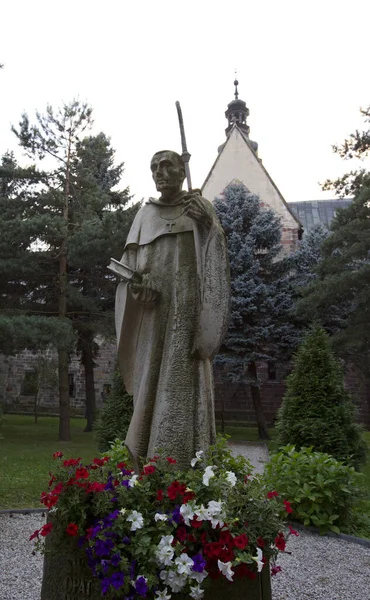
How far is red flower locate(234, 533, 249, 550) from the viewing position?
7.04ft

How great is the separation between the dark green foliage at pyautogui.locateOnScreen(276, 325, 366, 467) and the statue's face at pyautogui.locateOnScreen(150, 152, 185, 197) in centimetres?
579

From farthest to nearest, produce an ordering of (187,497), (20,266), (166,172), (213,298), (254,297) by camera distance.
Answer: (254,297), (20,266), (166,172), (213,298), (187,497)

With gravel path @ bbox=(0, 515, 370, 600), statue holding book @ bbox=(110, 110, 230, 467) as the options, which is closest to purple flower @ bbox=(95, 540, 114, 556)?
statue holding book @ bbox=(110, 110, 230, 467)

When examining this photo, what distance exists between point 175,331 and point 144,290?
31cm

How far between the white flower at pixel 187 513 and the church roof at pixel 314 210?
2893 centimetres

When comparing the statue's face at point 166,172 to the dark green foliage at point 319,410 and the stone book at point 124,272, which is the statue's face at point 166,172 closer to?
the stone book at point 124,272

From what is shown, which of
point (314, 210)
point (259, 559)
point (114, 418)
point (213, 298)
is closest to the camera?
point (259, 559)

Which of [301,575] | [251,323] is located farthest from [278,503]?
[251,323]

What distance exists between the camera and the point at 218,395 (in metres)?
23.8

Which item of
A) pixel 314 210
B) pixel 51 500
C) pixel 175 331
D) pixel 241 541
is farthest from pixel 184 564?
pixel 314 210

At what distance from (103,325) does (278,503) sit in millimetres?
13435

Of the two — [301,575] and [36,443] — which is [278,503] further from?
[36,443]

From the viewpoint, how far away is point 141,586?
208cm

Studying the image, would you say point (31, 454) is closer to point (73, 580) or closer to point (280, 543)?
point (73, 580)
